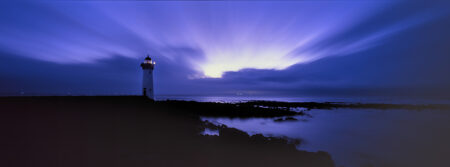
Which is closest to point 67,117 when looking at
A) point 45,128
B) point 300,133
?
point 45,128

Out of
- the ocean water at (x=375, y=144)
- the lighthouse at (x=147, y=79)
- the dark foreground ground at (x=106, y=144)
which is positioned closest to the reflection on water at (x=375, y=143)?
the ocean water at (x=375, y=144)

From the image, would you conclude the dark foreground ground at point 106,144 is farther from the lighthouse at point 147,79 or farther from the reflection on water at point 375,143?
the lighthouse at point 147,79

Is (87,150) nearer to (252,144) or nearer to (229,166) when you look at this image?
(229,166)

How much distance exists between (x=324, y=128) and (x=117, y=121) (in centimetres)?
1950

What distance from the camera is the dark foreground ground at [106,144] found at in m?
5.61

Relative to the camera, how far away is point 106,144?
6.83 meters

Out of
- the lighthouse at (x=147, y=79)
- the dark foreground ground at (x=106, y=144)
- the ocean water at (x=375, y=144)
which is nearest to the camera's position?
the dark foreground ground at (x=106, y=144)

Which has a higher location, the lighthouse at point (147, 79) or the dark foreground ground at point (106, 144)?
the lighthouse at point (147, 79)

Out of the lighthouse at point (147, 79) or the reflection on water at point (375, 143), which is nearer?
the reflection on water at point (375, 143)

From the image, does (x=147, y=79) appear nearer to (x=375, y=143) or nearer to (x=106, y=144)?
(x=106, y=144)

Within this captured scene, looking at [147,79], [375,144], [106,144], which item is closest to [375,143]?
[375,144]

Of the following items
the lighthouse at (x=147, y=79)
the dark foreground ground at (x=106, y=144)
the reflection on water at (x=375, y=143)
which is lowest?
the reflection on water at (x=375, y=143)

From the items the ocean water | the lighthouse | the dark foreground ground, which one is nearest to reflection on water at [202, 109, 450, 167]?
the ocean water

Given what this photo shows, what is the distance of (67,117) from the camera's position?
348 inches
